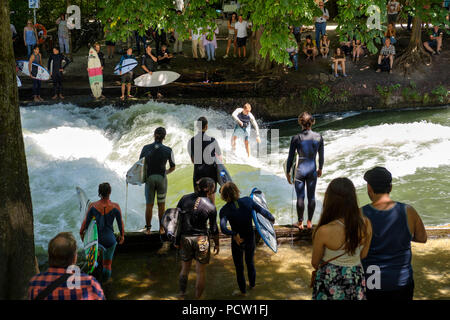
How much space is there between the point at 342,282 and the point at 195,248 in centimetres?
206

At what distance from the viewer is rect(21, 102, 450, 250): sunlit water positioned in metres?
9.58

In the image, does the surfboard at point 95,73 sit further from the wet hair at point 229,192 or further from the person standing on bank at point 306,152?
the wet hair at point 229,192

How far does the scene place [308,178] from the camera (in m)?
7.12

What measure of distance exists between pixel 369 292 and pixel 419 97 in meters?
15.2

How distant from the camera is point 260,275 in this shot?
6457mm

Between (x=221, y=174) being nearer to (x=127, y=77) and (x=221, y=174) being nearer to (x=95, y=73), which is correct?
(x=127, y=77)

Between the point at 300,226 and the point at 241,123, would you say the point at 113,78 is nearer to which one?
the point at 241,123

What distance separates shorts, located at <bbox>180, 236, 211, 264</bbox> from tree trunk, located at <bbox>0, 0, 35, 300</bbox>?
1629mm

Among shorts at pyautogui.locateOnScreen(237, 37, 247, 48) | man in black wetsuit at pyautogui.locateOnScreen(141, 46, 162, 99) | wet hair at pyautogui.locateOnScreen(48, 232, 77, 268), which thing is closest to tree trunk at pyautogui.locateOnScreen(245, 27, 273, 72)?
shorts at pyautogui.locateOnScreen(237, 37, 247, 48)

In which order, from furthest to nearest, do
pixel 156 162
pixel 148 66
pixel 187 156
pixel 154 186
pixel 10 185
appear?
pixel 148 66 < pixel 187 156 < pixel 154 186 < pixel 156 162 < pixel 10 185

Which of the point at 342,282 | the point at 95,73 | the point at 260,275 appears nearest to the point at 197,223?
the point at 260,275

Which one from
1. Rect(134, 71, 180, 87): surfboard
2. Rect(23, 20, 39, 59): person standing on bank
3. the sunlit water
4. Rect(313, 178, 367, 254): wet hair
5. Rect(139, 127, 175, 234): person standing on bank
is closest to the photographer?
Rect(313, 178, 367, 254): wet hair

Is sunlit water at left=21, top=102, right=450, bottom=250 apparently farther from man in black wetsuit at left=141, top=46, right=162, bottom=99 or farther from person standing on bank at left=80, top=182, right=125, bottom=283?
person standing on bank at left=80, top=182, right=125, bottom=283

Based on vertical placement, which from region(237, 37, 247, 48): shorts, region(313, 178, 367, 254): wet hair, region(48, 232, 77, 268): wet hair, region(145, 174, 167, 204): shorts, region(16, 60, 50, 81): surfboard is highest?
region(237, 37, 247, 48): shorts
